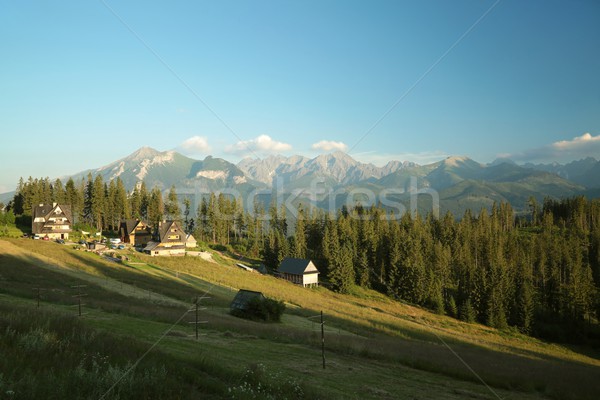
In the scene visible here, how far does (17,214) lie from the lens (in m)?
106

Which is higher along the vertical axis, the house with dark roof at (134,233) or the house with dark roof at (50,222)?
the house with dark roof at (50,222)

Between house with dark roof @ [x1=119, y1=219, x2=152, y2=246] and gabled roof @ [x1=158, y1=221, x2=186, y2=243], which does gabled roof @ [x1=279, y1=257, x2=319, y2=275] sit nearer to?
gabled roof @ [x1=158, y1=221, x2=186, y2=243]

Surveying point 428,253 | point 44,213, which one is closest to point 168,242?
point 44,213

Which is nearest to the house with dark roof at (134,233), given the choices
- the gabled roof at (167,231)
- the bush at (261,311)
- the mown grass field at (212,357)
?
the gabled roof at (167,231)

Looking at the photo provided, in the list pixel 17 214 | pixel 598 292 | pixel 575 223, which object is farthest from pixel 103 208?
pixel 575 223

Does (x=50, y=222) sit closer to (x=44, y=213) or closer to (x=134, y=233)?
(x=44, y=213)

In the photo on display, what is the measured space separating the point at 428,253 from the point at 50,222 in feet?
298

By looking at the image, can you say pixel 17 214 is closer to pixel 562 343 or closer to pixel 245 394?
pixel 245 394

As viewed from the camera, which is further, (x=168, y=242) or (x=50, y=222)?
(x=50, y=222)

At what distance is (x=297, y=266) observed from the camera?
283ft

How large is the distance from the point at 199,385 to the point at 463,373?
1577 cm

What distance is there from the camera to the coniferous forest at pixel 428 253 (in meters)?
71.3

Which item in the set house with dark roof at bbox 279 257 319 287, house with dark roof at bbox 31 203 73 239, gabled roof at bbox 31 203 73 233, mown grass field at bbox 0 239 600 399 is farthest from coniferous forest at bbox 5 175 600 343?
mown grass field at bbox 0 239 600 399

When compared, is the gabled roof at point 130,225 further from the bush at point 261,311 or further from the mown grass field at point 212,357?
the bush at point 261,311
